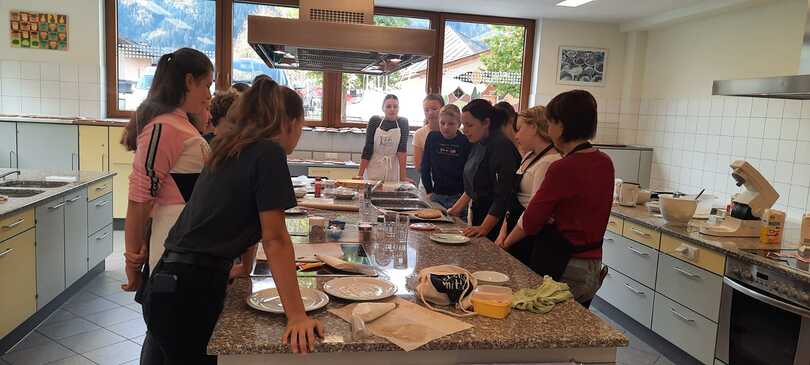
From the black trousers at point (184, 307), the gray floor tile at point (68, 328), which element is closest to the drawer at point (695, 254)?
the black trousers at point (184, 307)

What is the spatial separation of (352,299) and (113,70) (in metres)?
5.47

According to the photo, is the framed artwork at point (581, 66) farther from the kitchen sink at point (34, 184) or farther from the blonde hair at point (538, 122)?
the kitchen sink at point (34, 184)

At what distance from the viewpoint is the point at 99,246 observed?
426cm

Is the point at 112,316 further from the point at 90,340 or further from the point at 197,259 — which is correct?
the point at 197,259

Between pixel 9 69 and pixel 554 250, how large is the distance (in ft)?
18.9

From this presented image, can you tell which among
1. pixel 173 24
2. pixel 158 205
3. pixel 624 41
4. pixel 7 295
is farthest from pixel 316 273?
pixel 624 41

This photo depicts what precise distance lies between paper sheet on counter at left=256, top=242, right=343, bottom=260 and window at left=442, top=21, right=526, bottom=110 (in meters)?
4.67

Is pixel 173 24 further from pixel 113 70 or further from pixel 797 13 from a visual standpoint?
pixel 797 13

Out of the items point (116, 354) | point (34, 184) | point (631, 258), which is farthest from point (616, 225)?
point (34, 184)

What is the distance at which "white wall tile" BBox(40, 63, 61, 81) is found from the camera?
5785mm

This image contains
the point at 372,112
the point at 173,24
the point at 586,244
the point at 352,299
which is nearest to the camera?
the point at 352,299

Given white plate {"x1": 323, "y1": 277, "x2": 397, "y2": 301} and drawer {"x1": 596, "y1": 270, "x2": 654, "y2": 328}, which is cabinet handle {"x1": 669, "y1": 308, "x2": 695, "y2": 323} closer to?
drawer {"x1": 596, "y1": 270, "x2": 654, "y2": 328}

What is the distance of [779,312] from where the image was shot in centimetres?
251

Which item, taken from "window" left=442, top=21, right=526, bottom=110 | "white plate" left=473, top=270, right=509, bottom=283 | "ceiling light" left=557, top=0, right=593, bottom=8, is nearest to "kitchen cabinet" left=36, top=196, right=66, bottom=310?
"white plate" left=473, top=270, right=509, bottom=283
